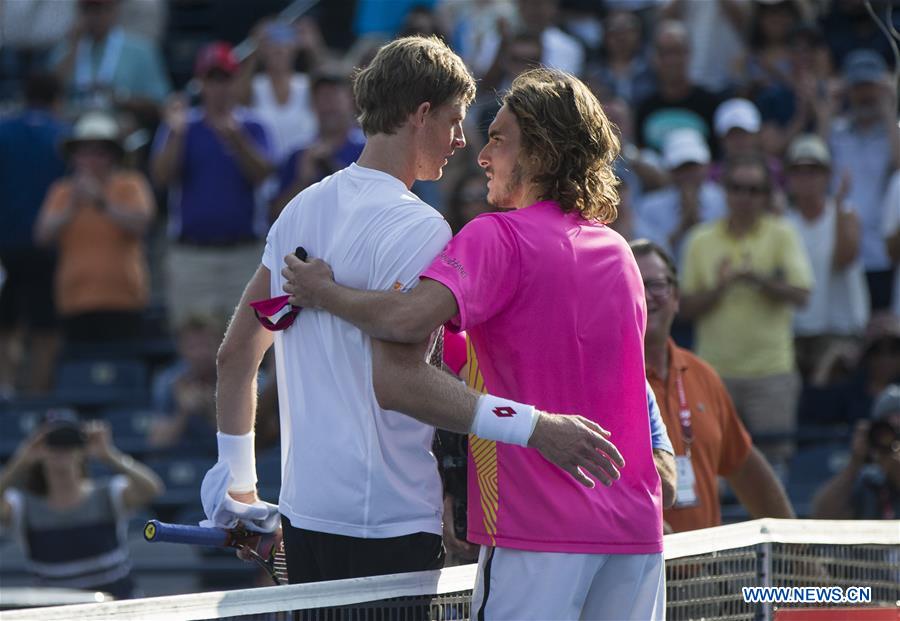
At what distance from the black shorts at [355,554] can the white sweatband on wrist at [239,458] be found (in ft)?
0.70

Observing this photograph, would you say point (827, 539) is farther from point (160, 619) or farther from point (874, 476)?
point (874, 476)

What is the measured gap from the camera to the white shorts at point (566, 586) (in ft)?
10.5

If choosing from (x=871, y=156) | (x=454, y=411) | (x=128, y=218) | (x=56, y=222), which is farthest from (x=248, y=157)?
(x=454, y=411)

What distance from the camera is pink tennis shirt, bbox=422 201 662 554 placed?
3193 millimetres

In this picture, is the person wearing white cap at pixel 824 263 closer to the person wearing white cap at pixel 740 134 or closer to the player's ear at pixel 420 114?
the person wearing white cap at pixel 740 134

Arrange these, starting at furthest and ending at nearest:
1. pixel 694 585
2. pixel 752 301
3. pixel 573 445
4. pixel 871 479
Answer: pixel 752 301 < pixel 871 479 < pixel 694 585 < pixel 573 445

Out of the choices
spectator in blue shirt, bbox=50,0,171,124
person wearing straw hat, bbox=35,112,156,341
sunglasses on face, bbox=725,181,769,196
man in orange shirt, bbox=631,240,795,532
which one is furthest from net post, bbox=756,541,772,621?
spectator in blue shirt, bbox=50,0,171,124

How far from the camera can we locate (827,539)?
403cm

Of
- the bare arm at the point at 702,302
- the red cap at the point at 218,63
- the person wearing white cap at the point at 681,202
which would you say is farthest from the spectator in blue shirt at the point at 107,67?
the bare arm at the point at 702,302

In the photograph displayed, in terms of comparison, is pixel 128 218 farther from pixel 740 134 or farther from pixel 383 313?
pixel 383 313

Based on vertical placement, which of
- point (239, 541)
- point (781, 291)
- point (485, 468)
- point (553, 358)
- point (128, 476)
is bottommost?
point (128, 476)

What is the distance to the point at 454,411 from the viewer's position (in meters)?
3.16

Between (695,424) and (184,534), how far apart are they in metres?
1.93
